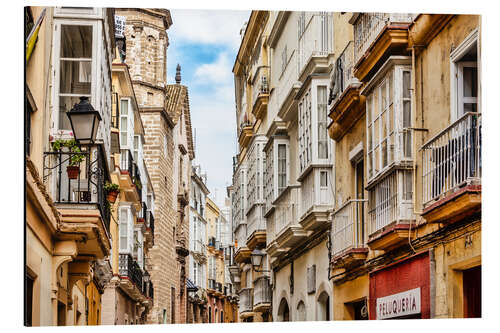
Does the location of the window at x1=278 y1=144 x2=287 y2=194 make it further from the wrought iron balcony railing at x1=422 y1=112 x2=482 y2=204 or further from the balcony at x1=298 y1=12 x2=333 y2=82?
the wrought iron balcony railing at x1=422 y1=112 x2=482 y2=204

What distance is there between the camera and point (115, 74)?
13102 mm

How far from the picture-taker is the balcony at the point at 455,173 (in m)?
7.10

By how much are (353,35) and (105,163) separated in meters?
2.48

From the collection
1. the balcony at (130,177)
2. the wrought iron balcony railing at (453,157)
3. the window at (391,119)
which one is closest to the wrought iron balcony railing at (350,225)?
the window at (391,119)

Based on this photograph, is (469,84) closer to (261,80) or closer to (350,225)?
(350,225)

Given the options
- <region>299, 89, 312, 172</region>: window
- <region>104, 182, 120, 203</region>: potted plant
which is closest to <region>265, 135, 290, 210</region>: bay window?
<region>299, 89, 312, 172</region>: window

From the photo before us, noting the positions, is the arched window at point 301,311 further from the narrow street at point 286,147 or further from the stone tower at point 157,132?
the stone tower at point 157,132

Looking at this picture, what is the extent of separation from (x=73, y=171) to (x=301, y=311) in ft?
12.0

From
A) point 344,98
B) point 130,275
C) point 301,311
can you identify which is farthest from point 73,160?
point 130,275

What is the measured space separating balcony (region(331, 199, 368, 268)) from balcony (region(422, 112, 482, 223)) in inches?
70.6

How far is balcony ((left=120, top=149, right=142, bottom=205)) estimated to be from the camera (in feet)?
44.2

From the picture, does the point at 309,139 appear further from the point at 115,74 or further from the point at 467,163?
the point at 467,163

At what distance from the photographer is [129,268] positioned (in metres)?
15.8
